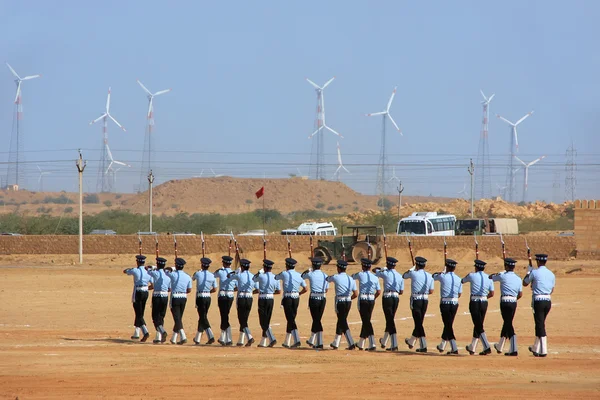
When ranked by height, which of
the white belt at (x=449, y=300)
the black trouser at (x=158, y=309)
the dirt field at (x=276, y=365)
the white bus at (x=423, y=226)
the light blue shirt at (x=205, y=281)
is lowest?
the dirt field at (x=276, y=365)

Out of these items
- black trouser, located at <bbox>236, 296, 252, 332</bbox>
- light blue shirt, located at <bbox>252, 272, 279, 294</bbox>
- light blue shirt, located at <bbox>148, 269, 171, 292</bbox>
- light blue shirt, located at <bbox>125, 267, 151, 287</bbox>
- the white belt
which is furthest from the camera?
light blue shirt, located at <bbox>125, 267, 151, 287</bbox>

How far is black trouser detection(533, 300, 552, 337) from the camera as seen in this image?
1814 centimetres

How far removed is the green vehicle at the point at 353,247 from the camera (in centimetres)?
4288

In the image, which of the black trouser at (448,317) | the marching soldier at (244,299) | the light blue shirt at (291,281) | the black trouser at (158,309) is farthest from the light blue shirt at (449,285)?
the black trouser at (158,309)

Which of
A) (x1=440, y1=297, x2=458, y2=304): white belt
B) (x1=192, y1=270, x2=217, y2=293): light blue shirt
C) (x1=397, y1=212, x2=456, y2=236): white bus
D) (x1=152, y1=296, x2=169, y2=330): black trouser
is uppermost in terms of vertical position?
(x1=397, y1=212, x2=456, y2=236): white bus

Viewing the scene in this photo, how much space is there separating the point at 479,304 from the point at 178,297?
581cm

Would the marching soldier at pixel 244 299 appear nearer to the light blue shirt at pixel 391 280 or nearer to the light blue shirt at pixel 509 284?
the light blue shirt at pixel 391 280

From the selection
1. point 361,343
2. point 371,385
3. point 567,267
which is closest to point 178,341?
point 361,343

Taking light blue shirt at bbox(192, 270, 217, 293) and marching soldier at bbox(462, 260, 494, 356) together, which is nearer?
marching soldier at bbox(462, 260, 494, 356)

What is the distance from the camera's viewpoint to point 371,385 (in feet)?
49.3

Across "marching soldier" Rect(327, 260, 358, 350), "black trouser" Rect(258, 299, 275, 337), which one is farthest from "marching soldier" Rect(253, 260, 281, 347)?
"marching soldier" Rect(327, 260, 358, 350)

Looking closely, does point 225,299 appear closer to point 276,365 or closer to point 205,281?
point 205,281

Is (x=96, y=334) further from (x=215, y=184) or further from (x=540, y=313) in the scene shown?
(x=215, y=184)

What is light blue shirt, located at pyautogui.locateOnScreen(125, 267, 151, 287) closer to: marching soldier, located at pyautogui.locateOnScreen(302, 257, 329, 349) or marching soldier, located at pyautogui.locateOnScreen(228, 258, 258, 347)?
marching soldier, located at pyautogui.locateOnScreen(228, 258, 258, 347)
